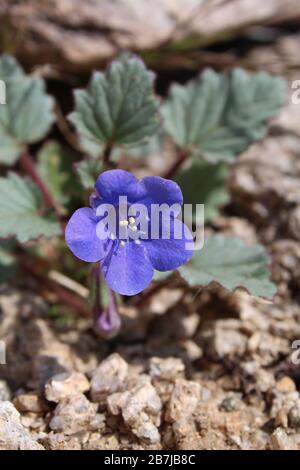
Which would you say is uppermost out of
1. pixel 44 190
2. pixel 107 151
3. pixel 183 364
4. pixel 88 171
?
pixel 107 151

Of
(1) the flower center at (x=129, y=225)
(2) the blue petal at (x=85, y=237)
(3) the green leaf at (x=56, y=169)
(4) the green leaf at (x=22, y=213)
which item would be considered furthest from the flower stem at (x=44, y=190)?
(2) the blue petal at (x=85, y=237)

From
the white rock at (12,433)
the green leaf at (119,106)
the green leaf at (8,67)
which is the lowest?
the white rock at (12,433)

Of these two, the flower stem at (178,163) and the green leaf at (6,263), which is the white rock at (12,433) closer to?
the green leaf at (6,263)

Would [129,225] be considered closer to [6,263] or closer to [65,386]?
[65,386]

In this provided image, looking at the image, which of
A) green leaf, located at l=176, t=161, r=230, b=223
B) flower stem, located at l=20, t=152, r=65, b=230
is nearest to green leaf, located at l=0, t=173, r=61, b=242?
flower stem, located at l=20, t=152, r=65, b=230

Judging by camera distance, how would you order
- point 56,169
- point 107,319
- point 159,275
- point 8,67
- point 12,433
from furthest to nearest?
point 56,169 < point 8,67 < point 107,319 < point 159,275 < point 12,433

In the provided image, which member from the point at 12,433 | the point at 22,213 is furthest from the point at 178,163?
the point at 12,433
